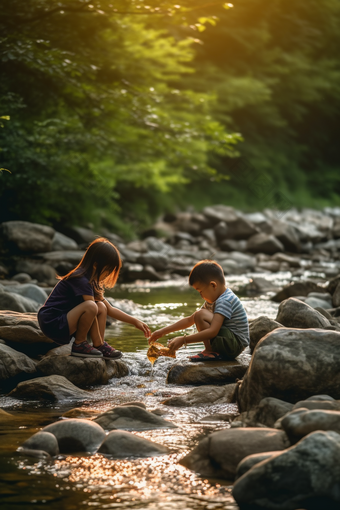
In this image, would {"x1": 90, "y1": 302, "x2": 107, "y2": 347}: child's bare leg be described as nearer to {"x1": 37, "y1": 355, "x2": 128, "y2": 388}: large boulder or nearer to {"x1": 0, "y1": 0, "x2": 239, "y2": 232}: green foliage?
{"x1": 37, "y1": 355, "x2": 128, "y2": 388}: large boulder

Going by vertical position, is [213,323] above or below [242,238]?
above

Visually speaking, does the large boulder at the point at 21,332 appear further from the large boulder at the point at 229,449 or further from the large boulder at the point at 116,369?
the large boulder at the point at 229,449

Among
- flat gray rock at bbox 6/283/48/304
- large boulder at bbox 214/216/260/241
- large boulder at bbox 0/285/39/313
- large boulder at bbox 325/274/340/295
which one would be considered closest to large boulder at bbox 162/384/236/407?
large boulder at bbox 0/285/39/313

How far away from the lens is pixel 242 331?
205 inches

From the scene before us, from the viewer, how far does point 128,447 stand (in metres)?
3.24

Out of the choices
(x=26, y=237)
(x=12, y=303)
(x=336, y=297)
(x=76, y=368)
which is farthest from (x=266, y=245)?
(x=76, y=368)

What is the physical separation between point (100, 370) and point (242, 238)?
15.3m

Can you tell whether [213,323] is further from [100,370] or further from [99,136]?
[99,136]

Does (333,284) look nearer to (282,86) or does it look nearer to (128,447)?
(128,447)

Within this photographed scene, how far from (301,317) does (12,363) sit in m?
2.48

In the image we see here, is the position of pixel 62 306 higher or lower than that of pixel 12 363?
higher

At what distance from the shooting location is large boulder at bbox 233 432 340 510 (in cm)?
261

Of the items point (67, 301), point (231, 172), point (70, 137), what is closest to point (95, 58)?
point (70, 137)

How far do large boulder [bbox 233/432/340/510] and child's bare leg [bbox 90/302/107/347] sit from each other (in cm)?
277
